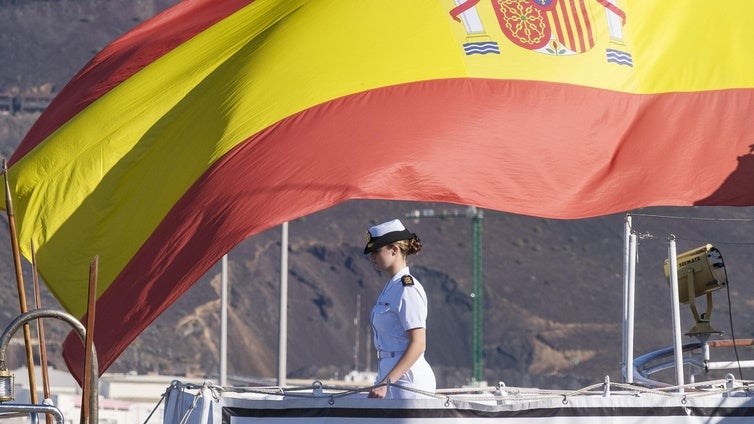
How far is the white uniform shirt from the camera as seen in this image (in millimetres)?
7008

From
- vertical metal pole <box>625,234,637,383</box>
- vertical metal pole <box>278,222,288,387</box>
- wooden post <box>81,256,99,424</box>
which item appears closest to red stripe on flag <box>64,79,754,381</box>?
vertical metal pole <box>625,234,637,383</box>

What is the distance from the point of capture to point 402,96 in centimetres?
915

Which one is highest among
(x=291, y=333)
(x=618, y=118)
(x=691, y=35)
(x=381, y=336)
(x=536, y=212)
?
(x=291, y=333)

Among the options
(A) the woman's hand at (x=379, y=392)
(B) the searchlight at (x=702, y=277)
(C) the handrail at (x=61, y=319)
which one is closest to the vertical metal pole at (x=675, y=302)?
(B) the searchlight at (x=702, y=277)

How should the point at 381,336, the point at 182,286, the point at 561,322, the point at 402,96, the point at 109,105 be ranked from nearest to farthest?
the point at 381,336 < the point at 182,286 < the point at 402,96 < the point at 109,105 < the point at 561,322

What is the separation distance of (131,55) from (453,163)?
3.54 meters

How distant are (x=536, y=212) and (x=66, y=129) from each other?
12.1 ft

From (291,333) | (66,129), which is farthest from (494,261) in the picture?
(66,129)

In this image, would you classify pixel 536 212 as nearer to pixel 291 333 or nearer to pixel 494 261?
pixel 291 333

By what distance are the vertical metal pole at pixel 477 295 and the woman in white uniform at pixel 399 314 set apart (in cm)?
10578

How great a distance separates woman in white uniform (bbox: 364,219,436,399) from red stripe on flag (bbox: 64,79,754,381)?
1.02m

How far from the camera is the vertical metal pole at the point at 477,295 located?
115m

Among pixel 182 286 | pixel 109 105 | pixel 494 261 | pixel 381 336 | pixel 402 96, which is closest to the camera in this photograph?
pixel 381 336

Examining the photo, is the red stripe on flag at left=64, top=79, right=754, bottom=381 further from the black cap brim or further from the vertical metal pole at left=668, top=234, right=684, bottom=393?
the black cap brim
